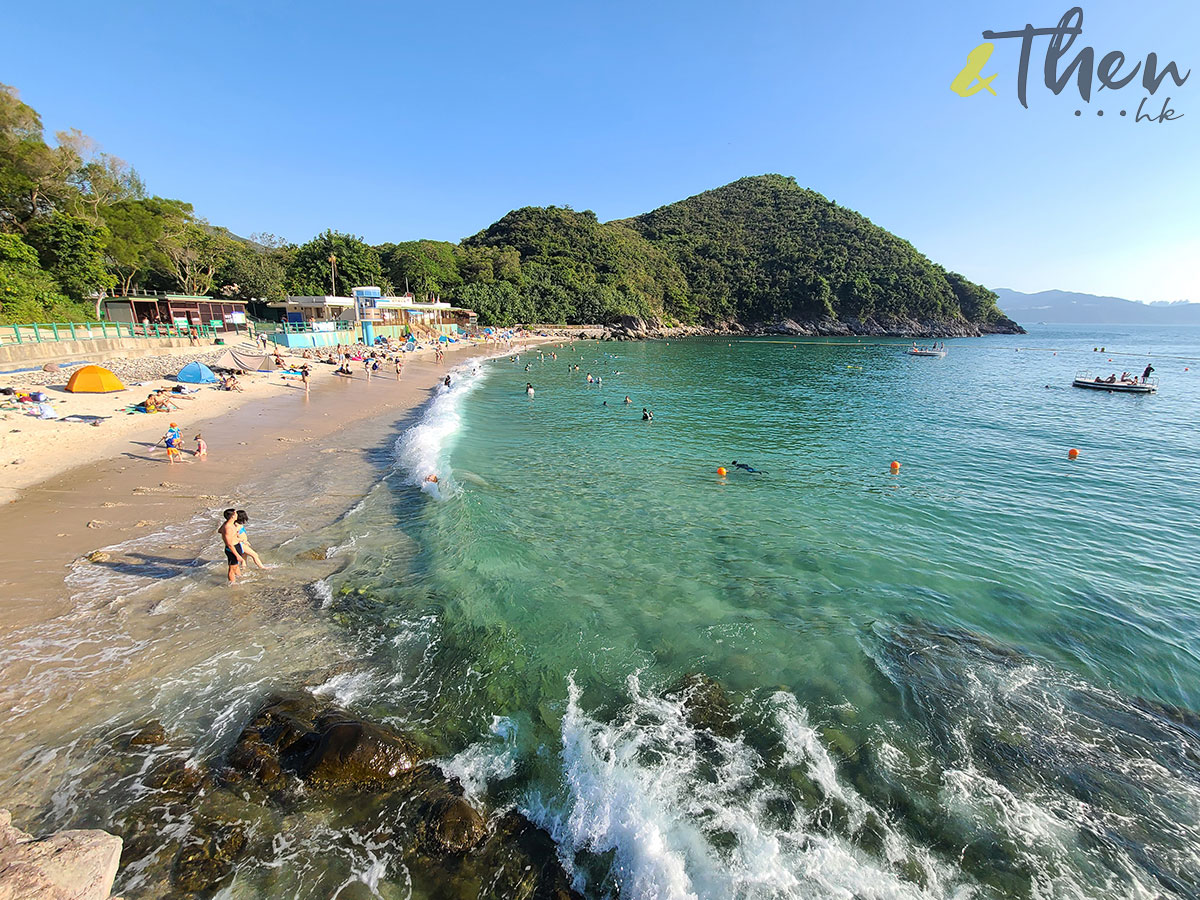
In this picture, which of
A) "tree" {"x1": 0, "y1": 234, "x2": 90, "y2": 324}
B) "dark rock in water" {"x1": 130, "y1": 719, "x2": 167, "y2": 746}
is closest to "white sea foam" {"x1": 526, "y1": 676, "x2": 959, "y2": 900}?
"dark rock in water" {"x1": 130, "y1": 719, "x2": 167, "y2": 746}

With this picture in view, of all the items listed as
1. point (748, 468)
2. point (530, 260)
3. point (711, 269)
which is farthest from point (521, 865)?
point (711, 269)

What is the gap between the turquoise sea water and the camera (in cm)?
538

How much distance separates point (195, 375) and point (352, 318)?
32.6 m

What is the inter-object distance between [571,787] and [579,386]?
36269mm

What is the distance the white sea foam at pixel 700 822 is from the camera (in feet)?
16.2

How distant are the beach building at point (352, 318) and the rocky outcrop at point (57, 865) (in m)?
45.0

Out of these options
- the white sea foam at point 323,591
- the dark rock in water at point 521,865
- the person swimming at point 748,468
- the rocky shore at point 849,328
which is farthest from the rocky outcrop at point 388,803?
the rocky shore at point 849,328

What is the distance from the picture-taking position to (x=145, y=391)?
24500mm

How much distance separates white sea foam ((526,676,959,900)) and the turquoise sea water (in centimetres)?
3

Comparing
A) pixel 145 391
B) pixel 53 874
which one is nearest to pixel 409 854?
pixel 53 874

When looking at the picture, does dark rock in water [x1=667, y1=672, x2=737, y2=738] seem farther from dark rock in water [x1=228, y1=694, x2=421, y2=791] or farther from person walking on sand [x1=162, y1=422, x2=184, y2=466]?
person walking on sand [x1=162, y1=422, x2=184, y2=466]

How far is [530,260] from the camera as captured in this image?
106062mm

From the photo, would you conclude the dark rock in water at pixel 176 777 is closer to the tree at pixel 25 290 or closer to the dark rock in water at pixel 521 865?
the dark rock in water at pixel 521 865

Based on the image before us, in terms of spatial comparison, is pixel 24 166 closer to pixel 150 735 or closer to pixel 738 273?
pixel 150 735
